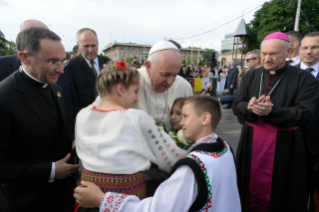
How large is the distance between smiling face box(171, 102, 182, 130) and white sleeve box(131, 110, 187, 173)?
670 millimetres

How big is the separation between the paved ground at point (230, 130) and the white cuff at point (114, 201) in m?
4.31

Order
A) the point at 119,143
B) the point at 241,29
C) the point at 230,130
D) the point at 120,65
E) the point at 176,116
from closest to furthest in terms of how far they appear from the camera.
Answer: the point at 119,143 → the point at 120,65 → the point at 176,116 → the point at 230,130 → the point at 241,29

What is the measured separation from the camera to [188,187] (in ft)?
3.50

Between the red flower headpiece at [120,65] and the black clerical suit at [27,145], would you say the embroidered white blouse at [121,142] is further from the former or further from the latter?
the black clerical suit at [27,145]

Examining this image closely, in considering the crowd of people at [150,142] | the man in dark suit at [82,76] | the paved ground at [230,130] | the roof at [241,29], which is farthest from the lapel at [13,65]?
the roof at [241,29]

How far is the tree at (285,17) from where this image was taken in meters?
17.7

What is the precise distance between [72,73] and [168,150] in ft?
10.9

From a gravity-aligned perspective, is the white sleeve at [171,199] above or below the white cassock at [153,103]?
below

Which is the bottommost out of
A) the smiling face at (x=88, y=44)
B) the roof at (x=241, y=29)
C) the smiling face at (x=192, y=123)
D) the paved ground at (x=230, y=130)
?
the paved ground at (x=230, y=130)

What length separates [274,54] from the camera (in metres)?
2.24

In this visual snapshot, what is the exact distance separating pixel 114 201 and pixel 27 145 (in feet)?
3.07

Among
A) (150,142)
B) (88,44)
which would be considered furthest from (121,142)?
(88,44)

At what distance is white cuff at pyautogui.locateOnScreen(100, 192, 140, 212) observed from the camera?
112 centimetres

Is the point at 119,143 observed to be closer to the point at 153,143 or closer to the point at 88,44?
the point at 153,143
